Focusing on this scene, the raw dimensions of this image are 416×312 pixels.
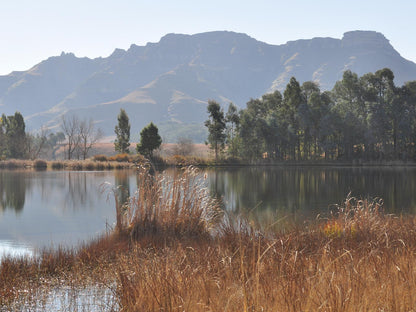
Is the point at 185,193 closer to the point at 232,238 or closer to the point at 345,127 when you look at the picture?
the point at 232,238

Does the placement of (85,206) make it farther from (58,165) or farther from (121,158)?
(58,165)

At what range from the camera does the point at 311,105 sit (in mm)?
58656

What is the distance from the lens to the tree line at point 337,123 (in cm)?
Answer: 5812

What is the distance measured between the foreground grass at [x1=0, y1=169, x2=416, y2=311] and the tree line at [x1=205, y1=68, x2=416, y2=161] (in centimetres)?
4982

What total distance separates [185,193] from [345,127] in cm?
5136

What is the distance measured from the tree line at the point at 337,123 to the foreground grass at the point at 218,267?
4982 centimetres

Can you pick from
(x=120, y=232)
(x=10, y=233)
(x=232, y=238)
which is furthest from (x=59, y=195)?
(x=232, y=238)

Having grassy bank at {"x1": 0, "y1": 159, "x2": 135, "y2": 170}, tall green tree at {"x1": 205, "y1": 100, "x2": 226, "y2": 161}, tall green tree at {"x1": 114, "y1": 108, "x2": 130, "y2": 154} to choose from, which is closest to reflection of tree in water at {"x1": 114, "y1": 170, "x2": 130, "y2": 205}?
grassy bank at {"x1": 0, "y1": 159, "x2": 135, "y2": 170}

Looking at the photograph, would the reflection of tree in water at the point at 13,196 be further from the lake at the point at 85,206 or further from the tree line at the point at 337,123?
the tree line at the point at 337,123

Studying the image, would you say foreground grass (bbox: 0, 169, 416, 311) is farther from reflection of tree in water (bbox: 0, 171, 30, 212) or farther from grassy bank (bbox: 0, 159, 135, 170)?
grassy bank (bbox: 0, 159, 135, 170)

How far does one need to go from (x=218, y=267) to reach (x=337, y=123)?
54.9 m

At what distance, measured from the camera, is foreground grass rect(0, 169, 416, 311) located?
4227 mm

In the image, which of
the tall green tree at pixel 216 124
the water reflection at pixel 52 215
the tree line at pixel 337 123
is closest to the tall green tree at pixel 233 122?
the tree line at pixel 337 123

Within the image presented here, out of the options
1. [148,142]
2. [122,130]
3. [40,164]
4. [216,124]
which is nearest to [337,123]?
[216,124]
